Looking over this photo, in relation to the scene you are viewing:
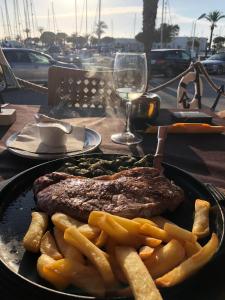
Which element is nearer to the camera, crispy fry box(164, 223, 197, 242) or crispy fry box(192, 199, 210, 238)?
crispy fry box(164, 223, 197, 242)

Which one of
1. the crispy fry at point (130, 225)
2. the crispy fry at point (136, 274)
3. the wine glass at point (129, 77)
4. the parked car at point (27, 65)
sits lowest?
the parked car at point (27, 65)

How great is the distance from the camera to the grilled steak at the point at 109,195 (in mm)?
1268

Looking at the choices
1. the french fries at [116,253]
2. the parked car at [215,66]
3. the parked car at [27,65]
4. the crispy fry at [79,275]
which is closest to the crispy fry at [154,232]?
the french fries at [116,253]

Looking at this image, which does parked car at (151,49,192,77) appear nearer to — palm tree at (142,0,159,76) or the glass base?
palm tree at (142,0,159,76)

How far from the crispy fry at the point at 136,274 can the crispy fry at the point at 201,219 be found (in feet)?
1.02

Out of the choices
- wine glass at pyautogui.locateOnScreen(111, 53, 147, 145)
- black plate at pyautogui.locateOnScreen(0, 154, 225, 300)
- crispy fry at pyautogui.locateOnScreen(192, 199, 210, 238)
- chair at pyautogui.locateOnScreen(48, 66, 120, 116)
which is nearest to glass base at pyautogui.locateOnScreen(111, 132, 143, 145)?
wine glass at pyautogui.locateOnScreen(111, 53, 147, 145)

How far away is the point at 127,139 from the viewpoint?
257cm

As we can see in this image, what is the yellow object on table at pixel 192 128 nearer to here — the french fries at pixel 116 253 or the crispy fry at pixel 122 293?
the french fries at pixel 116 253

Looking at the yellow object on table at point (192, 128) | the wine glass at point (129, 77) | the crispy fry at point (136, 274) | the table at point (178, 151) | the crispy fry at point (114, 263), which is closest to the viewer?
the crispy fry at point (136, 274)

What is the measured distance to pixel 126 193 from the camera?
1.36 meters

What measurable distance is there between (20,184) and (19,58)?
55.0 ft

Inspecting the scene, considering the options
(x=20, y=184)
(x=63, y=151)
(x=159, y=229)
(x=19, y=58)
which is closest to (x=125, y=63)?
(x=63, y=151)

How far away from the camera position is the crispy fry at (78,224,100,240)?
112 cm

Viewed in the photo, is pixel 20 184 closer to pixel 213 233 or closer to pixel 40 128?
pixel 40 128
